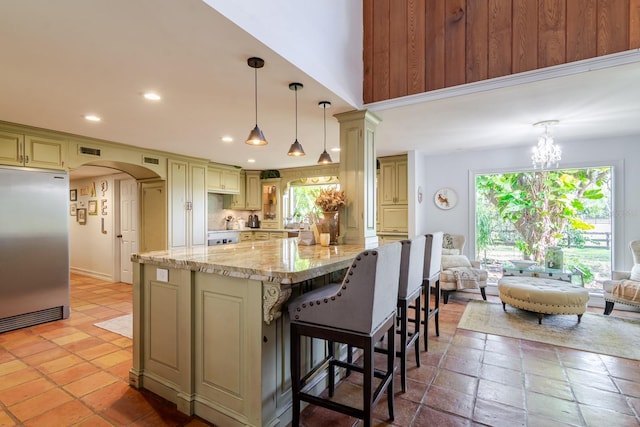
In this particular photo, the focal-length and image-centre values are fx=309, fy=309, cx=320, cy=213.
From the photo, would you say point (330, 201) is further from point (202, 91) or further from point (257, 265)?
point (202, 91)

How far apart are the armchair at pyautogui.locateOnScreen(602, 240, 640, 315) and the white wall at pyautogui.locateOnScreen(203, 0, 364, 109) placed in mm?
3900

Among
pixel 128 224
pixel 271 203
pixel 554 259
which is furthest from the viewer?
pixel 271 203

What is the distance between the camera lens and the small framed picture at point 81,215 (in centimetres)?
671

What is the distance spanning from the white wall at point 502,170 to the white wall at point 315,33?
2782 millimetres

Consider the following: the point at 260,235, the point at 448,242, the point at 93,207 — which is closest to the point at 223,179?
the point at 260,235

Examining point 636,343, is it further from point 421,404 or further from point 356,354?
point 356,354

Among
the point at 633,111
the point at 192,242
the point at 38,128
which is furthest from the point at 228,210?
the point at 633,111

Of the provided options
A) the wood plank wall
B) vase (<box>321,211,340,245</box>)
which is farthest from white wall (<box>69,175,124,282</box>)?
the wood plank wall

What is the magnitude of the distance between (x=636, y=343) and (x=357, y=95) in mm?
3804

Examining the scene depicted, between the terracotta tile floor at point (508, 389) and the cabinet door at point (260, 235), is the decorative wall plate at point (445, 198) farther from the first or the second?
the cabinet door at point (260, 235)

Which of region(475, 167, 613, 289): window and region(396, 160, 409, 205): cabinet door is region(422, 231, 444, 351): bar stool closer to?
region(396, 160, 409, 205): cabinet door

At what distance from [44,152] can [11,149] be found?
0.30 meters

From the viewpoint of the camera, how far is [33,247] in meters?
3.72

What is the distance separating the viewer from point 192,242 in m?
5.88
